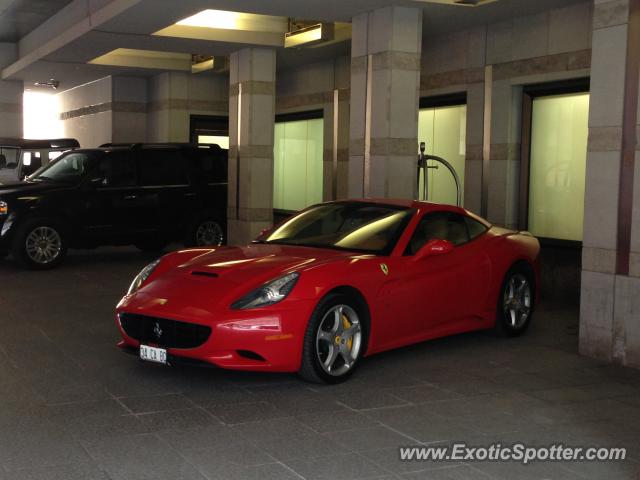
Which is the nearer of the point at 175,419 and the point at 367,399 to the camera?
the point at 175,419

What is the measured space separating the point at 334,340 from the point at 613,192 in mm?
2789

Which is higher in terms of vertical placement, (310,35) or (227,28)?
(227,28)

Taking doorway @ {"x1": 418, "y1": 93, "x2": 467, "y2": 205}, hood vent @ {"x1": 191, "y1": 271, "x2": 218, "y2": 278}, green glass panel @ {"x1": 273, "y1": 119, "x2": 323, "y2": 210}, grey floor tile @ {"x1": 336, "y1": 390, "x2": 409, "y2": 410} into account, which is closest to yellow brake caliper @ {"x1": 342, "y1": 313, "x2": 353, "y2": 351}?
grey floor tile @ {"x1": 336, "y1": 390, "x2": 409, "y2": 410}

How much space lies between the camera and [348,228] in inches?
304

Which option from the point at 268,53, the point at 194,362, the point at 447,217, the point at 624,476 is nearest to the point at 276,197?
the point at 268,53

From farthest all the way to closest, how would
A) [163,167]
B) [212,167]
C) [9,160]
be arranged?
[9,160] → [212,167] → [163,167]

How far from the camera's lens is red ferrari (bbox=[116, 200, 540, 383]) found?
20.6ft

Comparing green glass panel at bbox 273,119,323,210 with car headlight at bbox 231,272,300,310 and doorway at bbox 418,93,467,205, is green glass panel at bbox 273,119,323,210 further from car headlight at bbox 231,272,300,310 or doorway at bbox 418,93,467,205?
car headlight at bbox 231,272,300,310

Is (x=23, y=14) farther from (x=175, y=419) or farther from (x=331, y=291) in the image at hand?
(x=175, y=419)

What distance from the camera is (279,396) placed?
246 inches

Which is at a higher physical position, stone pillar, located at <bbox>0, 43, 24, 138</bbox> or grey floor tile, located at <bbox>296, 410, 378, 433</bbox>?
stone pillar, located at <bbox>0, 43, 24, 138</bbox>

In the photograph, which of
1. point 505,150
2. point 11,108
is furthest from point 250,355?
point 11,108

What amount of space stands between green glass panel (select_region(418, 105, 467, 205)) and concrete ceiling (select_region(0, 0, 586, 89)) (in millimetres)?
1349

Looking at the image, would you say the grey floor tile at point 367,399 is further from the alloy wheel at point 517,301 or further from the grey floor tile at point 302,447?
the alloy wheel at point 517,301
